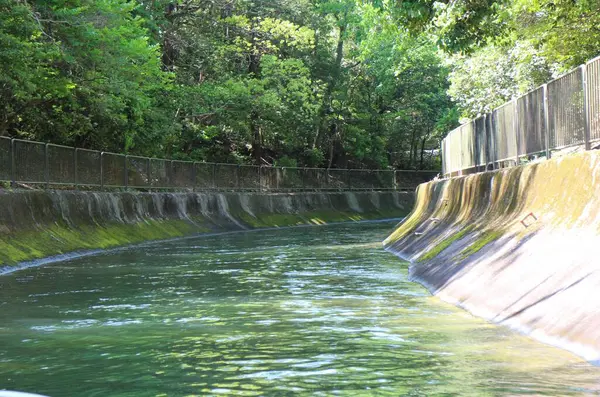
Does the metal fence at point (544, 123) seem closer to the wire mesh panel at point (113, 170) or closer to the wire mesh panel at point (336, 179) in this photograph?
the wire mesh panel at point (113, 170)

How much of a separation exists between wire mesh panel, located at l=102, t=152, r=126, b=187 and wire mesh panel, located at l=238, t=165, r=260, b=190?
41.2 ft

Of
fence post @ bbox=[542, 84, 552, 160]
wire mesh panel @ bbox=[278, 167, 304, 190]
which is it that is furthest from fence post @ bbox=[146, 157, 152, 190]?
fence post @ bbox=[542, 84, 552, 160]

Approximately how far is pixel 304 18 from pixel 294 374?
46532mm

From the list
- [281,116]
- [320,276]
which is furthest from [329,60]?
[320,276]

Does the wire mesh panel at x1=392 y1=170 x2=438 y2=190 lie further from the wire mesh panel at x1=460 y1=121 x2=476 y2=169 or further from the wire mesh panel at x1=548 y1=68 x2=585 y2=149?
the wire mesh panel at x1=548 y1=68 x2=585 y2=149

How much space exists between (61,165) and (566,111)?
1650 cm

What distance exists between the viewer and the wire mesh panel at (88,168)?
26.2 metres

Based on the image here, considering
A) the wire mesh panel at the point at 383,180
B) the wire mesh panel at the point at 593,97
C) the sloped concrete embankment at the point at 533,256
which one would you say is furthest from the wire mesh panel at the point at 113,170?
the wire mesh panel at the point at 383,180

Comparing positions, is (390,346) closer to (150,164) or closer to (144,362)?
(144,362)

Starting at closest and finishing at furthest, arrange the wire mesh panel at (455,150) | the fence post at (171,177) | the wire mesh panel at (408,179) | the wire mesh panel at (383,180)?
1. the wire mesh panel at (455,150)
2. the fence post at (171,177)
3. the wire mesh panel at (383,180)
4. the wire mesh panel at (408,179)

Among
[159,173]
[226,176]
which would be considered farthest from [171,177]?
[226,176]

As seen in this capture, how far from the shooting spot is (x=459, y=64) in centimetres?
3791

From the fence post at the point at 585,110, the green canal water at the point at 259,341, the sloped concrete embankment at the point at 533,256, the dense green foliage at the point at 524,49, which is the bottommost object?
the green canal water at the point at 259,341

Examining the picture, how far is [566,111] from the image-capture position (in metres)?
11.7
